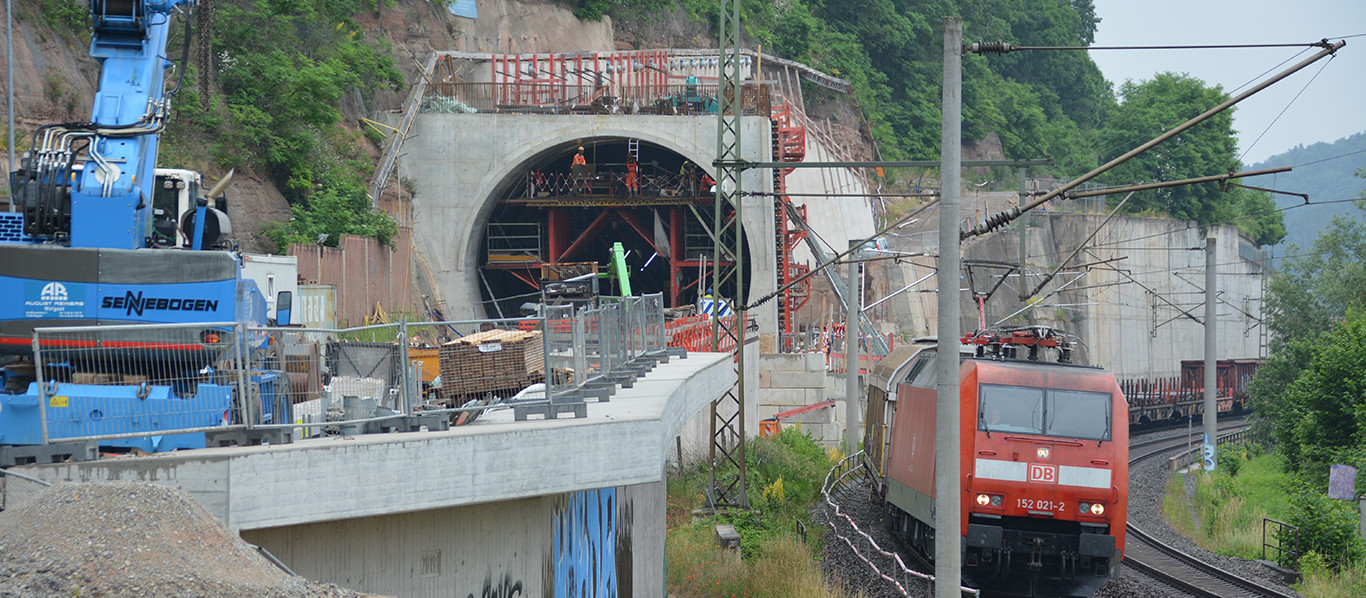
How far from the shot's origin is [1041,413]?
14.3 m

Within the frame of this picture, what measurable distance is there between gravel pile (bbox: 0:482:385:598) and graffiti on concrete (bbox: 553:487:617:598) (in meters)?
3.98

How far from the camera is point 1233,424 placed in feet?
180

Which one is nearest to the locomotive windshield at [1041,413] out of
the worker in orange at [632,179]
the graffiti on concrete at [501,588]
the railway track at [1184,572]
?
the railway track at [1184,572]

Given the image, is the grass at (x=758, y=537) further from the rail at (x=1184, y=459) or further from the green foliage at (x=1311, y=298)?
the green foliage at (x=1311, y=298)

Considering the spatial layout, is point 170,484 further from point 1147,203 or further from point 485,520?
point 1147,203

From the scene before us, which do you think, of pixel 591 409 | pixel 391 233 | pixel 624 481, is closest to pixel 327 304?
pixel 391 233

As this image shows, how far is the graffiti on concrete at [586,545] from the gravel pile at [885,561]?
3.97m

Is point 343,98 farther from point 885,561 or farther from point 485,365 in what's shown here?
point 485,365

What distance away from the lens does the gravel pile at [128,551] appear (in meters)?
6.96

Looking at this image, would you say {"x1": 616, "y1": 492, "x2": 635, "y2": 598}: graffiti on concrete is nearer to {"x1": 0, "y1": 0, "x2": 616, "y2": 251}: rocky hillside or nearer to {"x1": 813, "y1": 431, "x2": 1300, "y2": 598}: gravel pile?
{"x1": 813, "y1": 431, "x2": 1300, "y2": 598}: gravel pile

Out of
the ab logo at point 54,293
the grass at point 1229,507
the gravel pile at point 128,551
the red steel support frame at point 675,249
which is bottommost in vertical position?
the grass at point 1229,507

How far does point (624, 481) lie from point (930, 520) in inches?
232

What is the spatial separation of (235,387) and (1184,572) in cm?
1604

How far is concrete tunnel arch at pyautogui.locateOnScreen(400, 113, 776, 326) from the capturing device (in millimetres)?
38781
